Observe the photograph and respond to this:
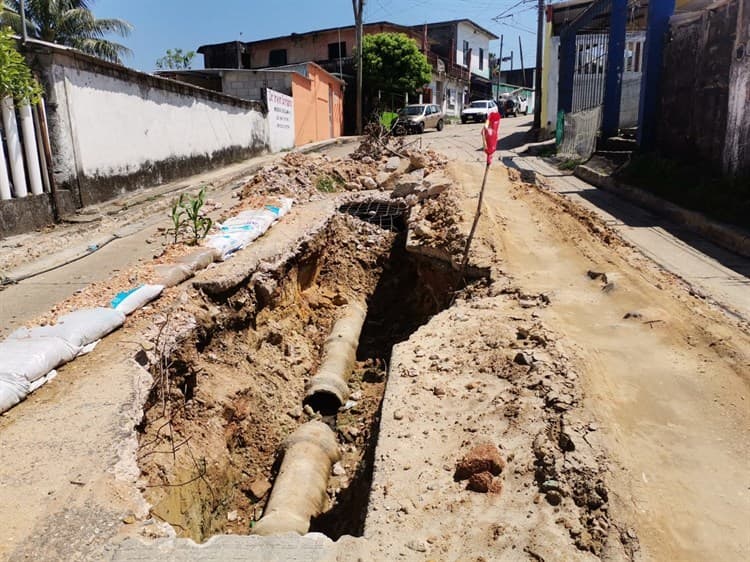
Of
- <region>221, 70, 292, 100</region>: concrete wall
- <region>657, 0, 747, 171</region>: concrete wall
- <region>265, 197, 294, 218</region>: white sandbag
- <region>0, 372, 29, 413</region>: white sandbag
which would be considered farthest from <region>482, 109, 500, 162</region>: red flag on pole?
<region>221, 70, 292, 100</region>: concrete wall

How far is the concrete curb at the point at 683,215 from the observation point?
7.17 m

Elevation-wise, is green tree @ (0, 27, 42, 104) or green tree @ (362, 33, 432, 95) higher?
green tree @ (362, 33, 432, 95)

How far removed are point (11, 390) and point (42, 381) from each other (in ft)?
0.87

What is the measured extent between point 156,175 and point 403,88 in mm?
20419

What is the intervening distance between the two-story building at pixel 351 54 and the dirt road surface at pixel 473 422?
25613 millimetres

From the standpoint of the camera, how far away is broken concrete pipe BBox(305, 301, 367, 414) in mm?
5941

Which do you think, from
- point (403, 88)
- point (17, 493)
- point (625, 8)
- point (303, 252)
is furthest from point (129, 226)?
point (403, 88)

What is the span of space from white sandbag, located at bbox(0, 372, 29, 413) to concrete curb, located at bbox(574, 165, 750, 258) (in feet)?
24.3

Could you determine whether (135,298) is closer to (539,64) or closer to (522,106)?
(539,64)

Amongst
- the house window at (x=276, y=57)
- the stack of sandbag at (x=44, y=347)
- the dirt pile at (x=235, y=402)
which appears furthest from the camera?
the house window at (x=276, y=57)

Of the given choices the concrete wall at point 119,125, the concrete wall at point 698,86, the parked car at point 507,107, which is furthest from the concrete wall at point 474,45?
the concrete wall at point 698,86

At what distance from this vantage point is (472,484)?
10.1 feet

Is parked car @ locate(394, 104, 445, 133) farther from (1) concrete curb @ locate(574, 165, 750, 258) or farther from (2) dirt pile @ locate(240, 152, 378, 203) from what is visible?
(1) concrete curb @ locate(574, 165, 750, 258)

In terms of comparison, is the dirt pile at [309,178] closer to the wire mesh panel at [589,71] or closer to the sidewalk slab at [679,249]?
the sidewalk slab at [679,249]
